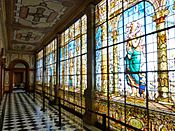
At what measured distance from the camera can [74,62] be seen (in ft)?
30.8

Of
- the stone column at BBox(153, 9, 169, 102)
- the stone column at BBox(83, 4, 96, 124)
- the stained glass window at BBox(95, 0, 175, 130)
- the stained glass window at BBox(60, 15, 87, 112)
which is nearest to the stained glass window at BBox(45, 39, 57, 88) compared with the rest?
the stained glass window at BBox(60, 15, 87, 112)

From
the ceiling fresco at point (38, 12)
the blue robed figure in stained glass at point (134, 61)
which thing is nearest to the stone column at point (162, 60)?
the blue robed figure in stained glass at point (134, 61)

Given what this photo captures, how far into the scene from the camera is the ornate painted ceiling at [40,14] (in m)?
7.84

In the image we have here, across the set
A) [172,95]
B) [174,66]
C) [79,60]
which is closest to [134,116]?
[172,95]

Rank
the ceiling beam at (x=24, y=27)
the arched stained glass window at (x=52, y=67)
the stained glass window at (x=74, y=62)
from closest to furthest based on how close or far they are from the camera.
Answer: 1. the stained glass window at (x=74, y=62)
2. the ceiling beam at (x=24, y=27)
3. the arched stained glass window at (x=52, y=67)

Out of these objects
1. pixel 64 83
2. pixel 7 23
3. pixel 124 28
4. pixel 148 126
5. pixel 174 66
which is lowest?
pixel 148 126

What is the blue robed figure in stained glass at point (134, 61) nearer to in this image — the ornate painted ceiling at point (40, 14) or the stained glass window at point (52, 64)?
the ornate painted ceiling at point (40, 14)

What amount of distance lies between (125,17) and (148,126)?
10.3 ft

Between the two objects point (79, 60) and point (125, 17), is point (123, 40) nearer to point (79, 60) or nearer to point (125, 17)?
point (125, 17)

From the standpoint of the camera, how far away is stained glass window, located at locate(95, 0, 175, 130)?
400 cm

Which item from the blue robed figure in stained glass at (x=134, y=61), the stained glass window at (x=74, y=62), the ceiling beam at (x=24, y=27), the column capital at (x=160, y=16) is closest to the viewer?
the column capital at (x=160, y=16)

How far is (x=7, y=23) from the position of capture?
420 inches

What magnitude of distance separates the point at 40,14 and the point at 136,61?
20.3ft

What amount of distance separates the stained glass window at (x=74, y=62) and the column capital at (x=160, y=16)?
4198mm
